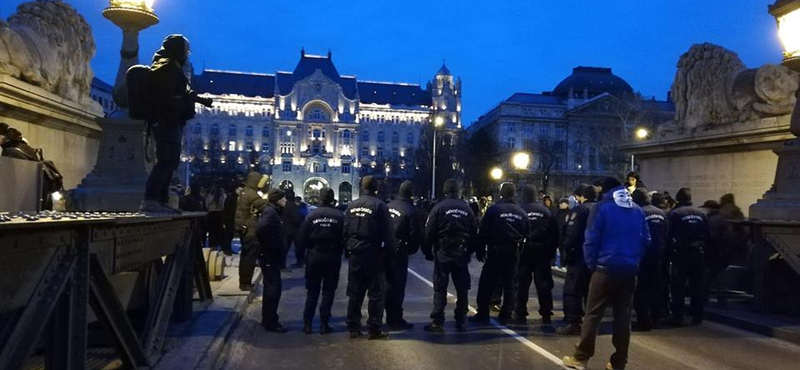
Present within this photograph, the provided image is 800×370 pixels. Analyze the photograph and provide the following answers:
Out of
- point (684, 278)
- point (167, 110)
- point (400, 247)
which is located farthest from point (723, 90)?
point (167, 110)

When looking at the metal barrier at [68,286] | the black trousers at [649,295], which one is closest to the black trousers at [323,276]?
the metal barrier at [68,286]

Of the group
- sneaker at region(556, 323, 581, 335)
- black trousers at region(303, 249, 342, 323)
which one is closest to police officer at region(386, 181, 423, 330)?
black trousers at region(303, 249, 342, 323)

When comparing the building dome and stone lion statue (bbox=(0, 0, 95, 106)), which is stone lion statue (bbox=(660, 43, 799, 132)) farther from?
the building dome

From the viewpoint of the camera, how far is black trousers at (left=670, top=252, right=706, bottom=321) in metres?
10.4

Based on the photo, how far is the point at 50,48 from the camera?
13.4m

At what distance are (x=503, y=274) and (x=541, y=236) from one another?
880 millimetres

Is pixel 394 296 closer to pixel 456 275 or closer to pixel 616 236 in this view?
pixel 456 275

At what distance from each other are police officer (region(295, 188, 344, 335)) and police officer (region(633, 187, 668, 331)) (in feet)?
14.4

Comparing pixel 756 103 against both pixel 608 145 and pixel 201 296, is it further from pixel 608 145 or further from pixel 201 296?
pixel 608 145

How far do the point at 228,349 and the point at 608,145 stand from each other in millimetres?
54298

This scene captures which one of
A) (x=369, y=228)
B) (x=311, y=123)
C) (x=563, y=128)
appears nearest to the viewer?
(x=369, y=228)

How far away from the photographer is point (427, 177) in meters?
63.9

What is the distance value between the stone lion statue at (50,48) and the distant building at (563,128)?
57314 millimetres

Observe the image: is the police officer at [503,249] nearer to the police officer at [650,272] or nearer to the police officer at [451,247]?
the police officer at [451,247]
